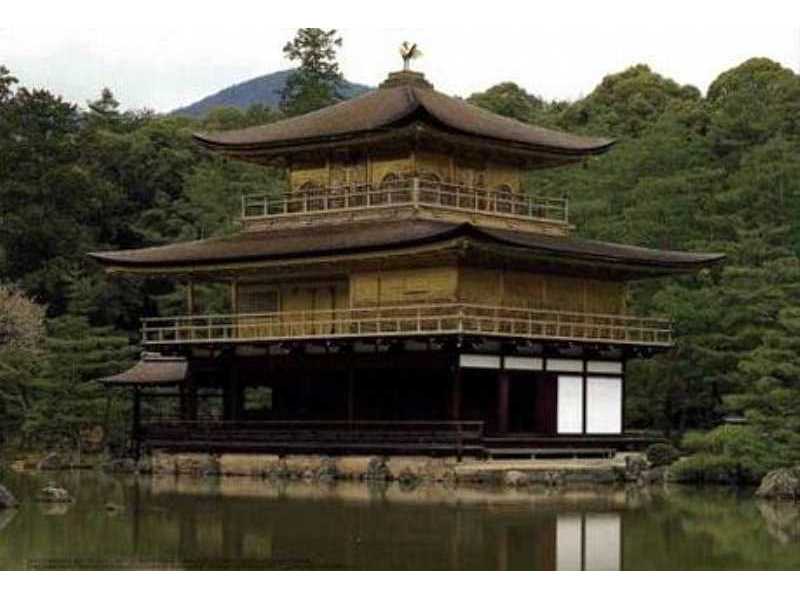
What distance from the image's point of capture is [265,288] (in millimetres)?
50406

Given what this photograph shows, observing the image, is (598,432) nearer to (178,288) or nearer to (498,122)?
(498,122)

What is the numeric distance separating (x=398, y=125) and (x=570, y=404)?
800 centimetres

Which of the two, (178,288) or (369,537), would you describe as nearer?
(369,537)

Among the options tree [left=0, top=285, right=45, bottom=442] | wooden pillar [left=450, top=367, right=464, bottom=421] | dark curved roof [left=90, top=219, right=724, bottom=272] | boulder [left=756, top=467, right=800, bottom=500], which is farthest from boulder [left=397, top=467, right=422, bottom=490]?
tree [left=0, top=285, right=45, bottom=442]

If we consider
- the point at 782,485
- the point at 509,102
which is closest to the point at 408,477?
the point at 782,485

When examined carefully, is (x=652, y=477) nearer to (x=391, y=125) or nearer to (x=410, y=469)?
(x=410, y=469)

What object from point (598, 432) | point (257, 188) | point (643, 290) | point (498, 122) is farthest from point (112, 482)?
point (257, 188)

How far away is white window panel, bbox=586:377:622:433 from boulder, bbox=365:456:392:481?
6.16 meters

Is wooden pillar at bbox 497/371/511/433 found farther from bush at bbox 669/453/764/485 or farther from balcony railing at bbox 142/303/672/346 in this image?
bush at bbox 669/453/764/485

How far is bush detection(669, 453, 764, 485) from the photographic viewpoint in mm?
40750

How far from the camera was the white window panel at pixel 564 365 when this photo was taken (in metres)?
46.0

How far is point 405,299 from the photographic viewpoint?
46.5 meters

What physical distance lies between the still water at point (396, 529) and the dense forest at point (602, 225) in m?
6.21

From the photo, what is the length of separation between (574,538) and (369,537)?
2.96 meters
